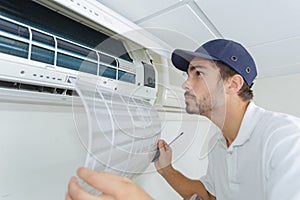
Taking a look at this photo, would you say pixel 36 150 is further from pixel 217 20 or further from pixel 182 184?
pixel 217 20

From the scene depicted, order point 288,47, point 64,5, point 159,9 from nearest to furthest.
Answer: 1. point 64,5
2. point 159,9
3. point 288,47

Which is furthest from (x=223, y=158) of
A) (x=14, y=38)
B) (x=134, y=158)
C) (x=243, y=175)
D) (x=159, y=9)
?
(x=14, y=38)

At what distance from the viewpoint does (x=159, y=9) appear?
104 centimetres

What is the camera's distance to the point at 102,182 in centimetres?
42

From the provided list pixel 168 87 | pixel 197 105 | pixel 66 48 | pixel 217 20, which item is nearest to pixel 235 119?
pixel 197 105

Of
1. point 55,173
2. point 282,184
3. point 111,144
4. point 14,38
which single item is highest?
point 14,38

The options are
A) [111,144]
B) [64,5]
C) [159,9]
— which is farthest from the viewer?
[159,9]

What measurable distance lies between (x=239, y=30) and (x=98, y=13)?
93cm

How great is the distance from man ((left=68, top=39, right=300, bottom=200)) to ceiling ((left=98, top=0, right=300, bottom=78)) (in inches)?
5.4

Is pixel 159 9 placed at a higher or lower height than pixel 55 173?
higher

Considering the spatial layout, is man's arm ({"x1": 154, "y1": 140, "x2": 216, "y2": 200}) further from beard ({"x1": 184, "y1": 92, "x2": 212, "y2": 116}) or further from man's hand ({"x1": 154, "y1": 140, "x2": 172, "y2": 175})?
beard ({"x1": 184, "y1": 92, "x2": 212, "y2": 116})

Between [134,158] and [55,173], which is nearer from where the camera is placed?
[134,158]

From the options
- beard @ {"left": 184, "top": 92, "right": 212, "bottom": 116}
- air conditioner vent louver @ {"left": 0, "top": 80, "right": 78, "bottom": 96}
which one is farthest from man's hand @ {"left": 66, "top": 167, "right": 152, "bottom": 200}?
beard @ {"left": 184, "top": 92, "right": 212, "bottom": 116}

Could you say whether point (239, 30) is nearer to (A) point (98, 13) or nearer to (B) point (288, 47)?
(B) point (288, 47)
